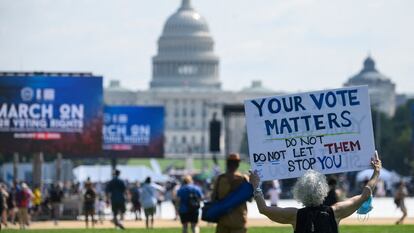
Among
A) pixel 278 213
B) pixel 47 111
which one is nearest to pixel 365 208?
pixel 278 213

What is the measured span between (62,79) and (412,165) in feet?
245

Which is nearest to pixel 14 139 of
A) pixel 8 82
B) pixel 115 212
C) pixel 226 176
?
pixel 8 82

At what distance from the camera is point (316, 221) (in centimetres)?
996

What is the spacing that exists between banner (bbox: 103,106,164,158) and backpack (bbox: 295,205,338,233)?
53.3m

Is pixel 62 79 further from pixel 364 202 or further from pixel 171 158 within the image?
pixel 171 158

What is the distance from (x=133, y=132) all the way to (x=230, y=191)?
49.8 metres

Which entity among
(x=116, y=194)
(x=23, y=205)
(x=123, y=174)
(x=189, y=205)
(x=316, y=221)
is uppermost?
(x=316, y=221)

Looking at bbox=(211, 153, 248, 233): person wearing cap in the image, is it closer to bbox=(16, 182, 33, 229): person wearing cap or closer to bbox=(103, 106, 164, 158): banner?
bbox=(16, 182, 33, 229): person wearing cap

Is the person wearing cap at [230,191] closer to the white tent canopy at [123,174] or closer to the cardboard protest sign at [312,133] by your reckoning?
the cardboard protest sign at [312,133]

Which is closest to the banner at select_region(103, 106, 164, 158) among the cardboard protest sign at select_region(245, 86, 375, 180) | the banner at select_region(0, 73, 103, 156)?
the banner at select_region(0, 73, 103, 156)

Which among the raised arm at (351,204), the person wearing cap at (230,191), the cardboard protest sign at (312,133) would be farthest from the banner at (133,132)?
the raised arm at (351,204)

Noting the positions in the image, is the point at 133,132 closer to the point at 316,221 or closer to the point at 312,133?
the point at 312,133

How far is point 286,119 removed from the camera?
1165 cm

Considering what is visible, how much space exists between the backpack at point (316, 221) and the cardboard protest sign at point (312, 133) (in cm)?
143
